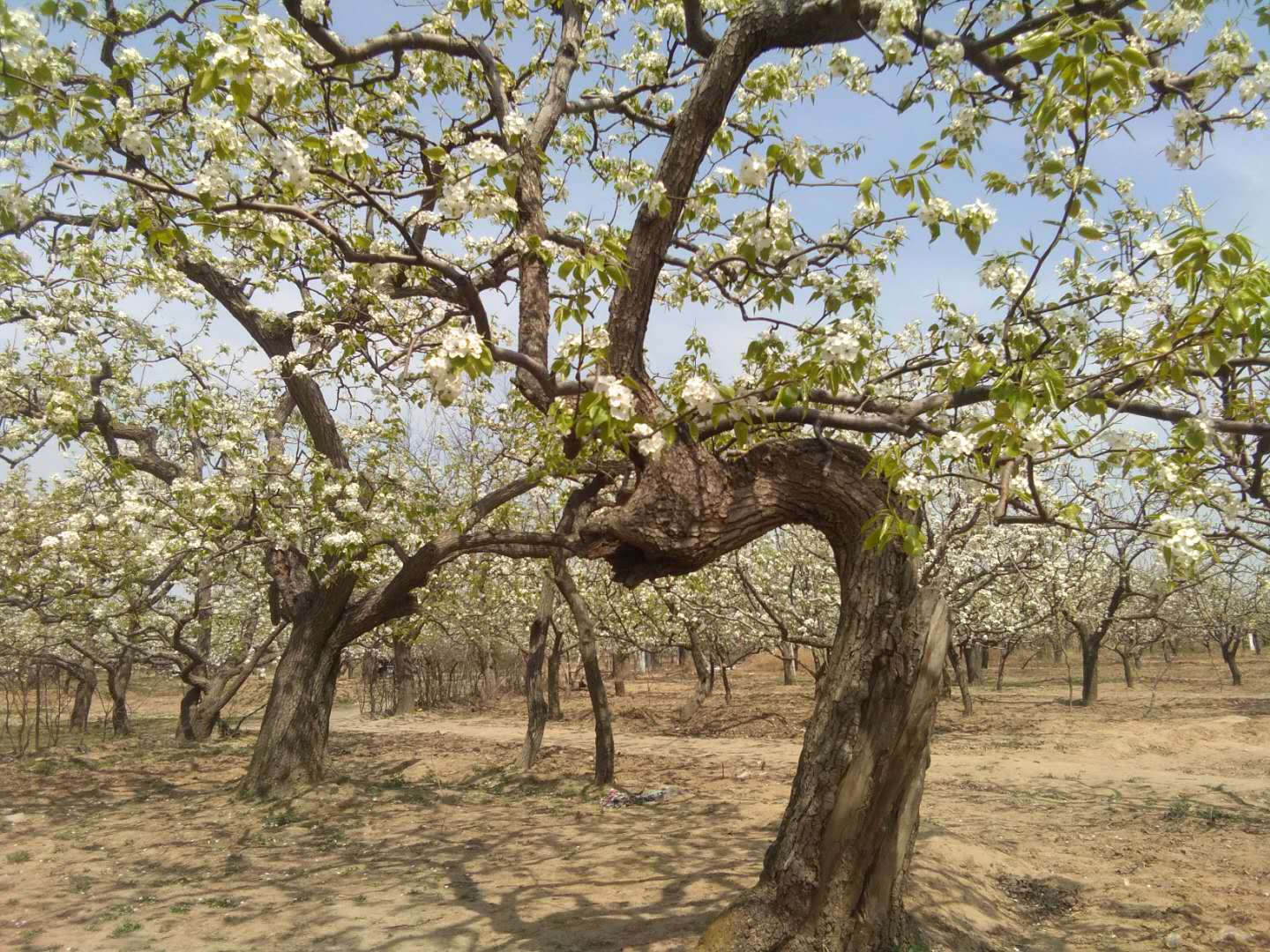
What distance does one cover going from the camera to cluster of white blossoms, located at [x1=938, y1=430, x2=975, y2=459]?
2.93m

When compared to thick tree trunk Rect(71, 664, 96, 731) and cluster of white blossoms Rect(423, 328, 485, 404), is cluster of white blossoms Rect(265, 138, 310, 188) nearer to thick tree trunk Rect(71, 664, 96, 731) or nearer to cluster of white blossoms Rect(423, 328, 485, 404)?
cluster of white blossoms Rect(423, 328, 485, 404)

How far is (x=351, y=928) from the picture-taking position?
5.12 meters

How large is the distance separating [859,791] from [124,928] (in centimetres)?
476

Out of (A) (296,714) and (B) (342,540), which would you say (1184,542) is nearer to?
(B) (342,540)

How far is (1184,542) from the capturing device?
257 centimetres

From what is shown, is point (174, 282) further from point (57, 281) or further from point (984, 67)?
point (984, 67)

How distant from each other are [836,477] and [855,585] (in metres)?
0.57

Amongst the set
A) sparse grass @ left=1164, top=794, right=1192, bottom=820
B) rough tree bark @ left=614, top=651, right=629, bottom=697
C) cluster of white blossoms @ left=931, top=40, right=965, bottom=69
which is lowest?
sparse grass @ left=1164, top=794, right=1192, bottom=820

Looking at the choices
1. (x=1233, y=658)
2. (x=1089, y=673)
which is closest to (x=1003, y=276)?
(x=1089, y=673)

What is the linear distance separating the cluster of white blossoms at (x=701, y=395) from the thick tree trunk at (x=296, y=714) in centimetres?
750

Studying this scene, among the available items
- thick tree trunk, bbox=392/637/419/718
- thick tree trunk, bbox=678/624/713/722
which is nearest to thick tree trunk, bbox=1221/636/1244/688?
thick tree trunk, bbox=678/624/713/722

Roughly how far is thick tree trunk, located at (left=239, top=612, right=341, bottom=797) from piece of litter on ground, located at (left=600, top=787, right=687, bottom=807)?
345 cm

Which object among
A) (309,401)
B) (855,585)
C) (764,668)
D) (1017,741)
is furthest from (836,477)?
(764,668)

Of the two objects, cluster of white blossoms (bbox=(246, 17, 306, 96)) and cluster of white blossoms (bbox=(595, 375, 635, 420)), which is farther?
cluster of white blossoms (bbox=(595, 375, 635, 420))
